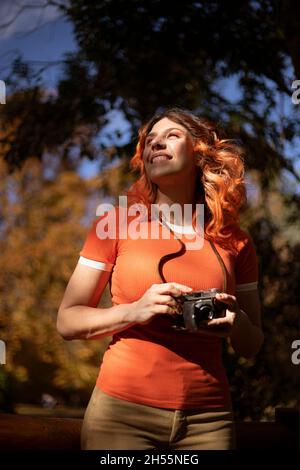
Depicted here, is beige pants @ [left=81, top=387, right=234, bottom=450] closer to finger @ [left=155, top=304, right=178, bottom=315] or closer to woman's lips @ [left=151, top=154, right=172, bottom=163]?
finger @ [left=155, top=304, right=178, bottom=315]

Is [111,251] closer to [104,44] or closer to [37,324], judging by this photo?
[104,44]

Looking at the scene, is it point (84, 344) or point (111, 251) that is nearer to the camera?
point (111, 251)

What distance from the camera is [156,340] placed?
1097 millimetres

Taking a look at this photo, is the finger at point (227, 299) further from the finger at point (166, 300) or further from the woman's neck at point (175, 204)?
the woman's neck at point (175, 204)

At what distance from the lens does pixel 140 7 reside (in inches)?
157

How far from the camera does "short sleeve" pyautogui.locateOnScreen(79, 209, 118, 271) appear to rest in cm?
115

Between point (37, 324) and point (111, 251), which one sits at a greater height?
point (111, 251)

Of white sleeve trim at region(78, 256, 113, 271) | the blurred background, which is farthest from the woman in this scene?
the blurred background

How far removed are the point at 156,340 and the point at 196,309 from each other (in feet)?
0.36

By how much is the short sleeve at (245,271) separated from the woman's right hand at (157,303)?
0.86 feet

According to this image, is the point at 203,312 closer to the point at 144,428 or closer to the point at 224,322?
the point at 224,322

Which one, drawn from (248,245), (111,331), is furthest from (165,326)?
(248,245)

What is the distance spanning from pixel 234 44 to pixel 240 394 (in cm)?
239

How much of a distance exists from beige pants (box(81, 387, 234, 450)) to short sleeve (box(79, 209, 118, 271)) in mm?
256
